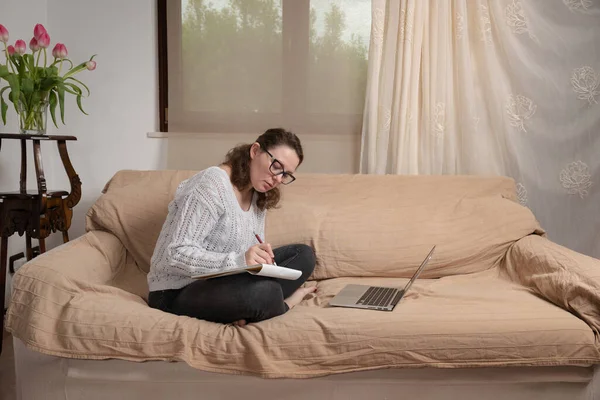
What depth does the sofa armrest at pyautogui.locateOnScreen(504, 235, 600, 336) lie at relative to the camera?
4.82ft

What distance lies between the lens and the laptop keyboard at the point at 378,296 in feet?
5.17

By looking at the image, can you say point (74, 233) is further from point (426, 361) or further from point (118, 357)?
point (426, 361)

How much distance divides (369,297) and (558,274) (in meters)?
0.57

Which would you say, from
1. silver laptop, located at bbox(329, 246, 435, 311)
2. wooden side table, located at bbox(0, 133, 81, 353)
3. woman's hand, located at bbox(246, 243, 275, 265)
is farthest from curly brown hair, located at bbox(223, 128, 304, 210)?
wooden side table, located at bbox(0, 133, 81, 353)

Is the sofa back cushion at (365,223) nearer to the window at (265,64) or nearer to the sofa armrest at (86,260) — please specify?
the sofa armrest at (86,260)

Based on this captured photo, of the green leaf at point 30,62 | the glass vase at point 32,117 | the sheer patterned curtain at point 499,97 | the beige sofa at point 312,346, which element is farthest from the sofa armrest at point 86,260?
the sheer patterned curtain at point 499,97

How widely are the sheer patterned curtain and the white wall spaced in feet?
3.49

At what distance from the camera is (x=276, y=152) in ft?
5.45

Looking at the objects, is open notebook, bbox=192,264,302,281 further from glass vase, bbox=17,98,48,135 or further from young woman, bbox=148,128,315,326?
glass vase, bbox=17,98,48,135

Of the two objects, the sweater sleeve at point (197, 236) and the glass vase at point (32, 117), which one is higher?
the glass vase at point (32, 117)

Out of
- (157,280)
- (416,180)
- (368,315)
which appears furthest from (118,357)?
(416,180)

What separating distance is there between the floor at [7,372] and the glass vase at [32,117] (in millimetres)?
867

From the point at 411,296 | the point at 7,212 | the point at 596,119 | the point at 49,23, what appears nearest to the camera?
the point at 411,296

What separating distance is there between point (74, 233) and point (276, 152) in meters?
1.48
